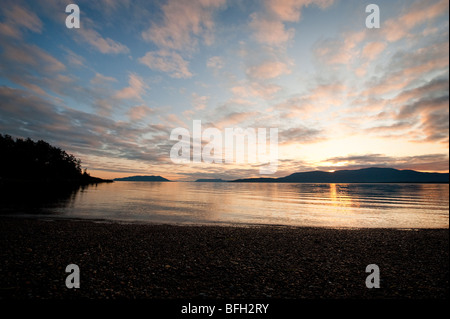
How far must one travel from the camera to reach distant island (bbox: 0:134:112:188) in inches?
4592

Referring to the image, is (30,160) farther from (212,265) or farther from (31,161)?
(212,265)

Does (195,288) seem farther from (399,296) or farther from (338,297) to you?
(399,296)

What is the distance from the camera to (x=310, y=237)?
1864cm

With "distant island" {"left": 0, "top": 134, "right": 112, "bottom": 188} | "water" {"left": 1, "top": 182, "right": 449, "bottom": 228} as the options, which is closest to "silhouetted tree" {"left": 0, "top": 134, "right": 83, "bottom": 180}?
"distant island" {"left": 0, "top": 134, "right": 112, "bottom": 188}

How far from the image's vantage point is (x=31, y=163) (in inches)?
5037

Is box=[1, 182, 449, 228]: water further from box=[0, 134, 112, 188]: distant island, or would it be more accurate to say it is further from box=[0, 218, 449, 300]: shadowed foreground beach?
box=[0, 134, 112, 188]: distant island

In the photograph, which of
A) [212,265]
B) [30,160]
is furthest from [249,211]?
[30,160]

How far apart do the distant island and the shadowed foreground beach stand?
11875 centimetres

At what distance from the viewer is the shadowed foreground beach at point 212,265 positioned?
870 cm

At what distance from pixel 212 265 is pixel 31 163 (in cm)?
16774

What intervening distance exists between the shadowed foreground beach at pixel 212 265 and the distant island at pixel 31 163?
11875cm

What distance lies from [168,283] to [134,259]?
375 centimetres

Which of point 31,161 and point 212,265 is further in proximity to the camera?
point 31,161

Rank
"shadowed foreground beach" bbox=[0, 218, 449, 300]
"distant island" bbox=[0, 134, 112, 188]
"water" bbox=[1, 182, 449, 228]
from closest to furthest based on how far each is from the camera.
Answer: "shadowed foreground beach" bbox=[0, 218, 449, 300] → "water" bbox=[1, 182, 449, 228] → "distant island" bbox=[0, 134, 112, 188]
